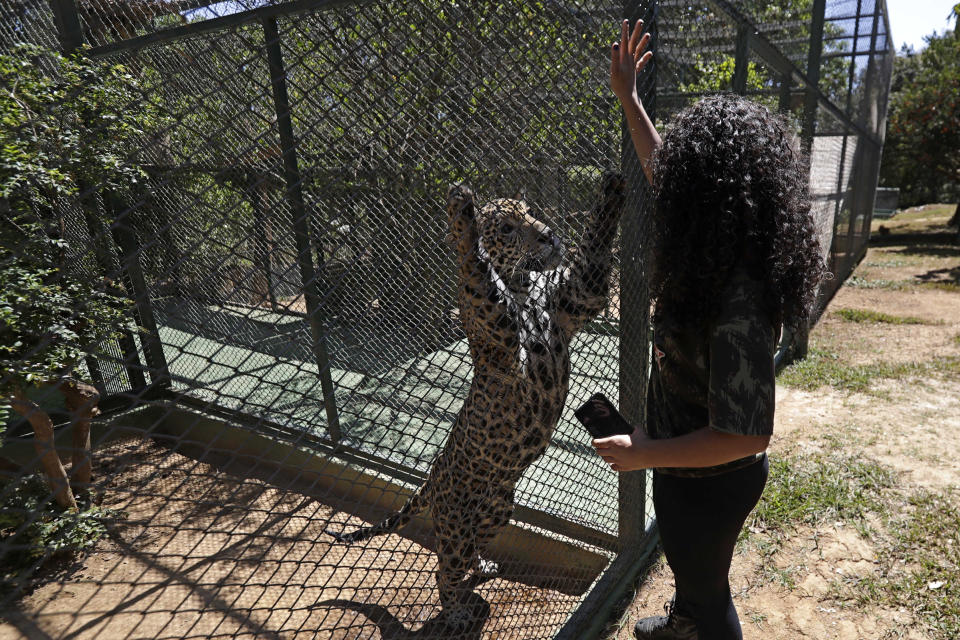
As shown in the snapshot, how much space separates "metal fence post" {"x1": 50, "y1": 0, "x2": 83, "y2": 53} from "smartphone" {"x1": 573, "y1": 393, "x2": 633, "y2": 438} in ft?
12.8

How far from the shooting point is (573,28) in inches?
78.8

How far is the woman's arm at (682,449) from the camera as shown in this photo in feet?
4.21

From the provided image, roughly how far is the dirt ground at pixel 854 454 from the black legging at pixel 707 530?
0.73 meters

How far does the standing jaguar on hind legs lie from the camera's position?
1921 mm

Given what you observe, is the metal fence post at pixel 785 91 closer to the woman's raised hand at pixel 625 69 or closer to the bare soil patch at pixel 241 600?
the woman's raised hand at pixel 625 69

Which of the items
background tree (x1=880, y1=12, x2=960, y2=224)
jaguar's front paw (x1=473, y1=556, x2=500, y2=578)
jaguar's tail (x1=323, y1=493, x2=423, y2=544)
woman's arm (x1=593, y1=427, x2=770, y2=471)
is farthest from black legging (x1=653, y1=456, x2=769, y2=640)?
background tree (x1=880, y1=12, x2=960, y2=224)

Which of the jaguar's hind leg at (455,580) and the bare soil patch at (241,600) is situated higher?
the jaguar's hind leg at (455,580)

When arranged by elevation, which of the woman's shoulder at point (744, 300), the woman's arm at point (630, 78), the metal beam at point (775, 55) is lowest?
the woman's shoulder at point (744, 300)

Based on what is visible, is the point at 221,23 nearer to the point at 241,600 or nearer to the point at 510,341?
the point at 510,341

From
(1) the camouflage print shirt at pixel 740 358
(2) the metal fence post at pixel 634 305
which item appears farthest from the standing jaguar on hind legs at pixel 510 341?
(1) the camouflage print shirt at pixel 740 358

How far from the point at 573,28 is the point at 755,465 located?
156cm

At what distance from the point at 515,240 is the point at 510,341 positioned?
371mm

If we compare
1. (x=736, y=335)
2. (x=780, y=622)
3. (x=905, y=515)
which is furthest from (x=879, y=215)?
(x=736, y=335)

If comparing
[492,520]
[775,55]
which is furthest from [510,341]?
[775,55]
